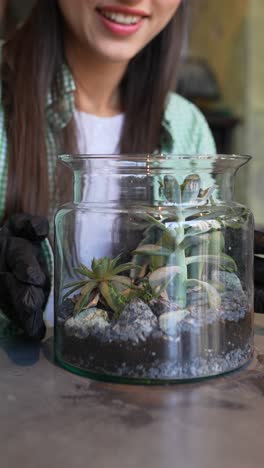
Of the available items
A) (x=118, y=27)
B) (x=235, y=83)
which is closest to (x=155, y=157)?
(x=118, y=27)

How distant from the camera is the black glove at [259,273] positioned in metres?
0.63

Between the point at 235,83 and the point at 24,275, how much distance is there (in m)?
2.21

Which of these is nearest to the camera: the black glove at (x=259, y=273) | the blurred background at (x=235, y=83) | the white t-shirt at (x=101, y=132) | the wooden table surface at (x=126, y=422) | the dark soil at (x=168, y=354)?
the wooden table surface at (x=126, y=422)

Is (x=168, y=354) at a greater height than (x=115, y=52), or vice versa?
(x=115, y=52)

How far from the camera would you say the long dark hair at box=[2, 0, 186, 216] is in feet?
2.87

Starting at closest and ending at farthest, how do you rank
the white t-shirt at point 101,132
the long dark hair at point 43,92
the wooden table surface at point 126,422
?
the wooden table surface at point 126,422
the long dark hair at point 43,92
the white t-shirt at point 101,132

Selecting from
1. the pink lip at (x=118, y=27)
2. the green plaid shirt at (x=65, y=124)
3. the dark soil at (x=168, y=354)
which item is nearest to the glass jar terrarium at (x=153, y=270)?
the dark soil at (x=168, y=354)

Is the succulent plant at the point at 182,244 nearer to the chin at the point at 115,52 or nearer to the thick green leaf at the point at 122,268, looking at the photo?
the thick green leaf at the point at 122,268

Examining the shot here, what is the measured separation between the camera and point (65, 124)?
972 mm

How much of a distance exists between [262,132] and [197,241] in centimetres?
210

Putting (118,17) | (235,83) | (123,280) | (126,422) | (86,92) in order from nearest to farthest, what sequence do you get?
(126,422) → (123,280) → (118,17) → (86,92) → (235,83)

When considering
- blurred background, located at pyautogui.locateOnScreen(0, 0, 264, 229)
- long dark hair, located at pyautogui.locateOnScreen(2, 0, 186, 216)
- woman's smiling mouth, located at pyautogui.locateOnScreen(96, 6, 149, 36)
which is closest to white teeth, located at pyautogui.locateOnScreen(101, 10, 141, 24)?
woman's smiling mouth, located at pyautogui.locateOnScreen(96, 6, 149, 36)

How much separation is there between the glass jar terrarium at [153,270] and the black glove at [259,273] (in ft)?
0.24

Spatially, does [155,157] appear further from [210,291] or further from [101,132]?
[101,132]
